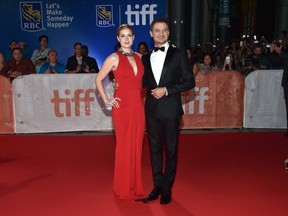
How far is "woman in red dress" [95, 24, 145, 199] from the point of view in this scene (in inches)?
149

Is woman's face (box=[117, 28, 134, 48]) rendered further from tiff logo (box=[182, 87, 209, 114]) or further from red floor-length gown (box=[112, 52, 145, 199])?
tiff logo (box=[182, 87, 209, 114])

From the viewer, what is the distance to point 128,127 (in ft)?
12.9

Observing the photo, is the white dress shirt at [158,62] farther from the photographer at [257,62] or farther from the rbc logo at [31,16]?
the rbc logo at [31,16]

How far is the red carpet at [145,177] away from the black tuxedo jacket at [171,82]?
1059 mm

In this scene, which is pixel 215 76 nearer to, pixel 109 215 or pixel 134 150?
pixel 134 150

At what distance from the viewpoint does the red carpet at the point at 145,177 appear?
3.89 metres

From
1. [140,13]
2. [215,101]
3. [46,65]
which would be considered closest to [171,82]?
[215,101]

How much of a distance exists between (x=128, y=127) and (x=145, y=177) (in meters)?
1.15

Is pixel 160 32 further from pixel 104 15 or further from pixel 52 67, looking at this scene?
pixel 104 15

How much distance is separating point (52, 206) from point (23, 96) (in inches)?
141

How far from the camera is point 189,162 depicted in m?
5.39

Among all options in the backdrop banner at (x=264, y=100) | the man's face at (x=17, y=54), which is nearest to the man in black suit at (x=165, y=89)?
the backdrop banner at (x=264, y=100)

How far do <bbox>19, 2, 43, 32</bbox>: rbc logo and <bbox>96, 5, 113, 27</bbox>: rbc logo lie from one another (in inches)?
61.4

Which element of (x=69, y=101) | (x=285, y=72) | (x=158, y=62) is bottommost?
(x=69, y=101)
